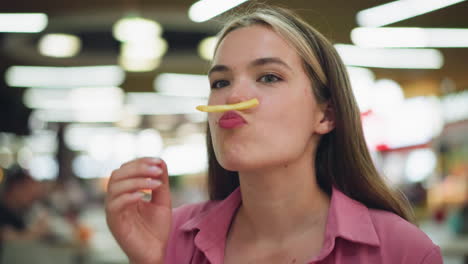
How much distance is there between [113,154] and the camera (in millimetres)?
19734

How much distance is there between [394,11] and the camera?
1717mm

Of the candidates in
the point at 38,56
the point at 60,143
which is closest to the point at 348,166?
the point at 38,56

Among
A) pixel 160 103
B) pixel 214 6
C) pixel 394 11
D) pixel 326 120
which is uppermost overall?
pixel 214 6

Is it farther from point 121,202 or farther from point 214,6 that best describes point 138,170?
point 214,6

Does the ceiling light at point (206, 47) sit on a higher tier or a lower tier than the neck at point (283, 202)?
higher

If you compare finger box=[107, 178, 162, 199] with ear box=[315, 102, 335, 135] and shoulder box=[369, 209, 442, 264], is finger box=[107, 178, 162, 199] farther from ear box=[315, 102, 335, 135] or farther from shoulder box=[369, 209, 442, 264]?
shoulder box=[369, 209, 442, 264]

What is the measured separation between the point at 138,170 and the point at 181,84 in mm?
9690

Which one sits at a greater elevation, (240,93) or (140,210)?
(240,93)

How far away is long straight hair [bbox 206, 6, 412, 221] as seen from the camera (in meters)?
1.53

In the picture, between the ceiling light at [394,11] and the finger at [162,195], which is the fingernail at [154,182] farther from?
the ceiling light at [394,11]

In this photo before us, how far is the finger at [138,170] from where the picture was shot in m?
1.38

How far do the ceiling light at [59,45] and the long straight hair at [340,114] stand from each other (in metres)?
6.91

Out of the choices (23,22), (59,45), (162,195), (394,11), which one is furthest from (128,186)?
(59,45)

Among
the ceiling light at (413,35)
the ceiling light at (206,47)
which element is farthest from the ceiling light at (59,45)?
the ceiling light at (413,35)
